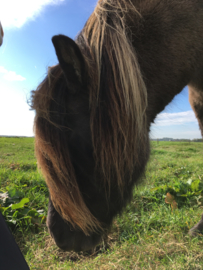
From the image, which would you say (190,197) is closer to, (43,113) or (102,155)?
(102,155)

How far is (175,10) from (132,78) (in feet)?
2.41

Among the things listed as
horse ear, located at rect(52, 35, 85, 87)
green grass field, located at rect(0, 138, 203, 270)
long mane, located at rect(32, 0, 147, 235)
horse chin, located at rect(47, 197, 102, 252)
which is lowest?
green grass field, located at rect(0, 138, 203, 270)

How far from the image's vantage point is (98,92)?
3.81ft

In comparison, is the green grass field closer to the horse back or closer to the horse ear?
the horse back

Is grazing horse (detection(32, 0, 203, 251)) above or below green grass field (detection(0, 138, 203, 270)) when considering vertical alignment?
above

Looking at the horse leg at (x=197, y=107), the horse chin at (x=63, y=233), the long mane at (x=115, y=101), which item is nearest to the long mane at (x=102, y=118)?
the long mane at (x=115, y=101)

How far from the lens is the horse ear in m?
1.00

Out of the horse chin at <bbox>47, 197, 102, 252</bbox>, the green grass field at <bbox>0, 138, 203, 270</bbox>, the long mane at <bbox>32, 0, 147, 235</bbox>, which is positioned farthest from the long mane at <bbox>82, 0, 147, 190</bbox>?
the green grass field at <bbox>0, 138, 203, 270</bbox>

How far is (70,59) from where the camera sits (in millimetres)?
1065

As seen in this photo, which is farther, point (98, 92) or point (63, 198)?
point (63, 198)

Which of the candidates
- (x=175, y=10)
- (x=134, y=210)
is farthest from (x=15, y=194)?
(x=175, y=10)

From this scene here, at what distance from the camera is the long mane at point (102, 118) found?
119cm

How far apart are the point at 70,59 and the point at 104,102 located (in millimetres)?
308

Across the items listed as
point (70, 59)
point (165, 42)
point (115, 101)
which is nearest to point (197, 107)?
point (165, 42)
